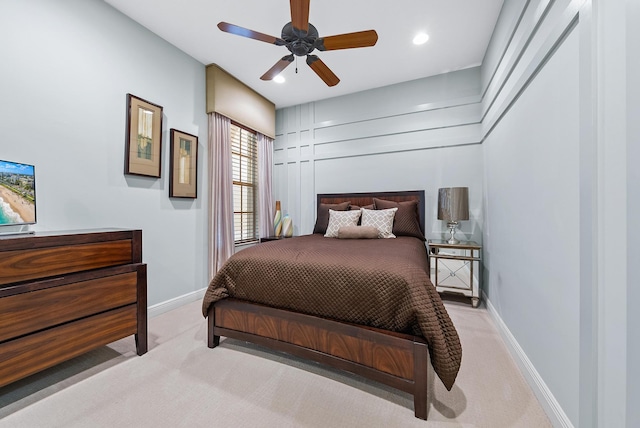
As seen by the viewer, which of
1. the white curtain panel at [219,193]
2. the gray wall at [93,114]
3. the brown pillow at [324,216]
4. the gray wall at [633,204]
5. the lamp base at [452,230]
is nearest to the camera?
the gray wall at [633,204]

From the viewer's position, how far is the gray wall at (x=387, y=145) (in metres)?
3.23

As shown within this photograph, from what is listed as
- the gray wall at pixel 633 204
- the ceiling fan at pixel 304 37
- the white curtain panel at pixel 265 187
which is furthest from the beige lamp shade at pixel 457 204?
the white curtain panel at pixel 265 187

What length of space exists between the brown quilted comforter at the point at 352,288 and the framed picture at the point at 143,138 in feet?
4.80

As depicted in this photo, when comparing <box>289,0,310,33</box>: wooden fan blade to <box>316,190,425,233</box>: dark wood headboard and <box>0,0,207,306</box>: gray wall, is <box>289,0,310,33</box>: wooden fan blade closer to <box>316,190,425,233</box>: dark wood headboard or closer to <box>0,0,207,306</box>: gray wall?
<box>0,0,207,306</box>: gray wall

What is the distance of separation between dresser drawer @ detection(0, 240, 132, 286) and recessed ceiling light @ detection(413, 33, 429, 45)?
334 cm

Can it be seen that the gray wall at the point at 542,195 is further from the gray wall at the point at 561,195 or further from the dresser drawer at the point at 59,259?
the dresser drawer at the point at 59,259

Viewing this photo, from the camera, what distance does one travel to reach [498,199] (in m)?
2.38

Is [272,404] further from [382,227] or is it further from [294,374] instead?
[382,227]

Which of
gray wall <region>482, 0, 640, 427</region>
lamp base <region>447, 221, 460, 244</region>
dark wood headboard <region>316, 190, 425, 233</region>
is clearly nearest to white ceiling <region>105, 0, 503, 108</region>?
gray wall <region>482, 0, 640, 427</region>

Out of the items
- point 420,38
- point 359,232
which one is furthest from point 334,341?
point 420,38

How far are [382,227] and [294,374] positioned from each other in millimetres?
1768

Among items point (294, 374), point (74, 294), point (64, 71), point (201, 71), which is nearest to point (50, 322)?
point (74, 294)

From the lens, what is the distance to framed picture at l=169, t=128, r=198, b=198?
2.77 m

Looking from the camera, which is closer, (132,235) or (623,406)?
(623,406)
